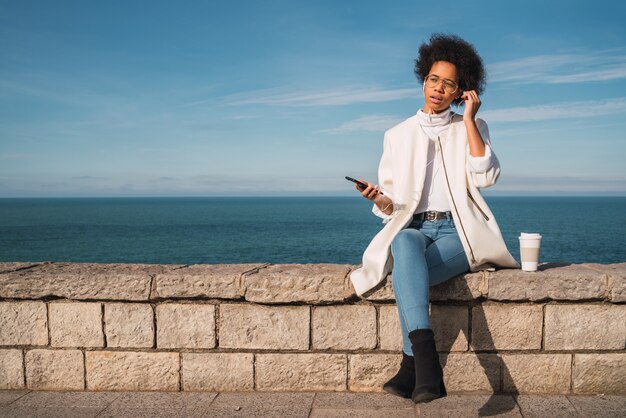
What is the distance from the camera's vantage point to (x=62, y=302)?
319 centimetres

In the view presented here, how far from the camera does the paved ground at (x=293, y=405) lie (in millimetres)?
2738

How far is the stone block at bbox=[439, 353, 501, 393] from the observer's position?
3016mm

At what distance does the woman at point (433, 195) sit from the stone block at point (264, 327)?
444 mm

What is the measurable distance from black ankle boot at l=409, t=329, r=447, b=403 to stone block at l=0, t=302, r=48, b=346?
228 centimetres

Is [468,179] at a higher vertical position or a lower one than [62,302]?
higher

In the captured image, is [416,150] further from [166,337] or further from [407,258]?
[166,337]

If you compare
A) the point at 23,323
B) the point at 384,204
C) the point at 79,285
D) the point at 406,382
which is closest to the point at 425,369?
the point at 406,382

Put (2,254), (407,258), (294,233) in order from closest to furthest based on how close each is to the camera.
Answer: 1. (407,258)
2. (2,254)
3. (294,233)

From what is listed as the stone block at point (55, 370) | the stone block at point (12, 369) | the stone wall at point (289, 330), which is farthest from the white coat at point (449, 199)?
the stone block at point (12, 369)

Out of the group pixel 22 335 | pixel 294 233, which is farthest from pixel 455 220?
pixel 294 233

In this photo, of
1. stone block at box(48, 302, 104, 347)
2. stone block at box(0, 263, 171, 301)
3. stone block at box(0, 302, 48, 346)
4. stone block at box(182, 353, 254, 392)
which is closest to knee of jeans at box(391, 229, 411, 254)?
stone block at box(182, 353, 254, 392)

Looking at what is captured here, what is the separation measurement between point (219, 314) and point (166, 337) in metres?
0.36

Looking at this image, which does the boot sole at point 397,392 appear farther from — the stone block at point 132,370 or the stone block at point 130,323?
the stone block at point 130,323

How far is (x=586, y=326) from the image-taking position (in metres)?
2.99
